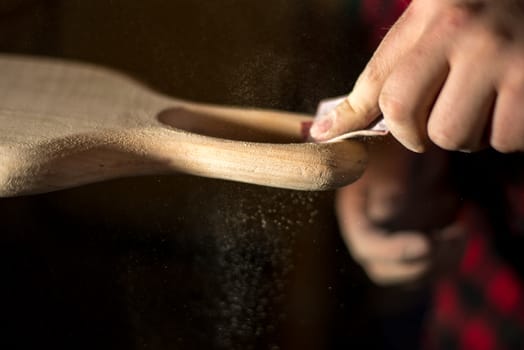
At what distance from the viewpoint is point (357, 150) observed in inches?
10.0

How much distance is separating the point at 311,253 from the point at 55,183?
187mm

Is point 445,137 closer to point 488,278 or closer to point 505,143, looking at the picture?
point 505,143

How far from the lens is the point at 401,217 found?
0.44 meters

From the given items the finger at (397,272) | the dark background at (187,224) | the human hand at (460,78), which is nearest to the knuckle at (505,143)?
the human hand at (460,78)

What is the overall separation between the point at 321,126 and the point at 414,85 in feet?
0.17

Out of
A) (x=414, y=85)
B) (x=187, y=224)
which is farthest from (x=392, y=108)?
(x=187, y=224)

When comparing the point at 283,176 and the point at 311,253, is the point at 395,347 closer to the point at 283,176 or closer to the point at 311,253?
the point at 311,253

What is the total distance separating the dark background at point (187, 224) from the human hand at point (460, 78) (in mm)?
91

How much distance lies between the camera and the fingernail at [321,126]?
26cm

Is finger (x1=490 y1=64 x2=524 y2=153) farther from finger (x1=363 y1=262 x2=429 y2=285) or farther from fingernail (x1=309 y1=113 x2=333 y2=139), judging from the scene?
finger (x1=363 y1=262 x2=429 y2=285)

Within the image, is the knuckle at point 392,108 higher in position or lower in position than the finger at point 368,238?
higher

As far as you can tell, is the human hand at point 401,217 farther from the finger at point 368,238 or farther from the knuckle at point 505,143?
the knuckle at point 505,143

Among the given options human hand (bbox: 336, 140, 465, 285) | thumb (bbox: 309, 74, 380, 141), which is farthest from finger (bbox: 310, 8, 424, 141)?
human hand (bbox: 336, 140, 465, 285)

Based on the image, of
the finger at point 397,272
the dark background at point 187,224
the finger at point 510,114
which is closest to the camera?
the finger at point 510,114
